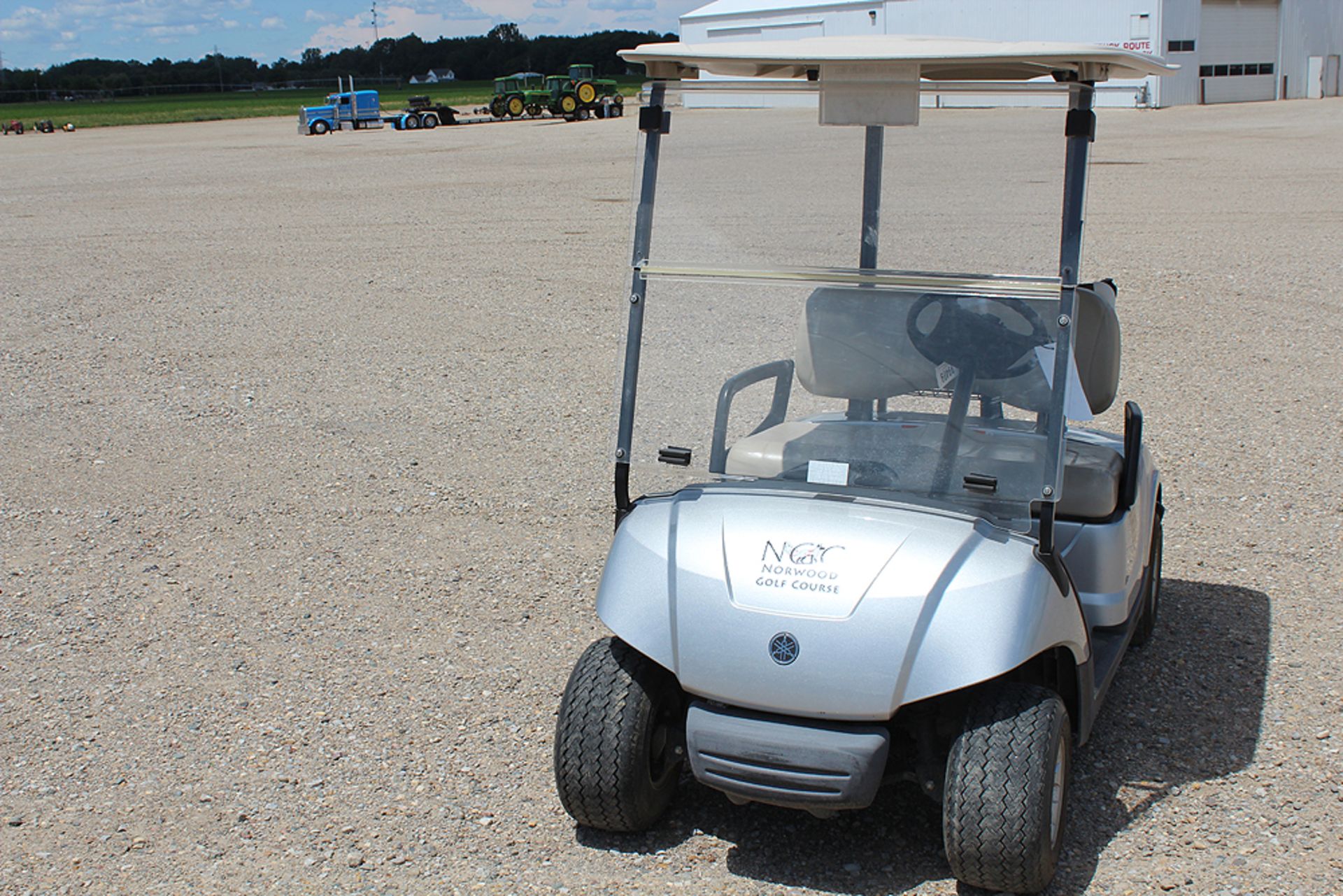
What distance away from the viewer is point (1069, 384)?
272 cm

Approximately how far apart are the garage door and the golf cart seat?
39948 mm

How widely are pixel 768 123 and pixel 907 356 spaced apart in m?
0.72

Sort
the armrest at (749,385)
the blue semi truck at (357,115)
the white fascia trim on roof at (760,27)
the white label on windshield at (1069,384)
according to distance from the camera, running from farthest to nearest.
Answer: the white fascia trim on roof at (760,27) < the blue semi truck at (357,115) < the armrest at (749,385) < the white label on windshield at (1069,384)

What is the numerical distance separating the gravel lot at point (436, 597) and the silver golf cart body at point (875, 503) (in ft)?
1.19

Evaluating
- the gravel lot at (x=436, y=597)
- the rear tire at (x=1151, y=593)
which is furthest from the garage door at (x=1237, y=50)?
the rear tire at (x=1151, y=593)

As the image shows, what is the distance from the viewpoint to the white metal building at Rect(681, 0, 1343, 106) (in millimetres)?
36688

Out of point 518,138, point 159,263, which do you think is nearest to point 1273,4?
point 518,138

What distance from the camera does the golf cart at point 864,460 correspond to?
253 cm

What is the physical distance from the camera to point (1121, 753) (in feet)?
10.9

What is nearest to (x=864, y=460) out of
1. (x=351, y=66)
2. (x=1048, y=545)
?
(x=1048, y=545)

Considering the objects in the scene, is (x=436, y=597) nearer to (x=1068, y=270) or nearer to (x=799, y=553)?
(x=799, y=553)

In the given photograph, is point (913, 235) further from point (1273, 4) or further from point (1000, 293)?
point (1273, 4)

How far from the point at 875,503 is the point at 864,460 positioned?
175mm

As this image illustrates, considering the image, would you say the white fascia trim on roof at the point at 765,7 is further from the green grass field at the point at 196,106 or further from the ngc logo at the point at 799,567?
the ngc logo at the point at 799,567
